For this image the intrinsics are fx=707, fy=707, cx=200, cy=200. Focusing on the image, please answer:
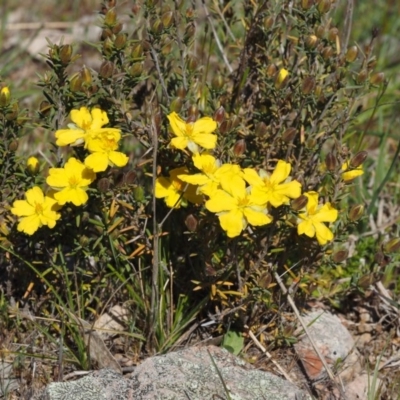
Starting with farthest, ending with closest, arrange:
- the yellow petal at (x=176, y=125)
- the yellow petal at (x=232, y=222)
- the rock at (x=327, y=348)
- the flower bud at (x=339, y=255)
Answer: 1. the rock at (x=327, y=348)
2. the flower bud at (x=339, y=255)
3. the yellow petal at (x=176, y=125)
4. the yellow petal at (x=232, y=222)

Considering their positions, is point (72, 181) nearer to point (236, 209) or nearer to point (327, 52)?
point (236, 209)

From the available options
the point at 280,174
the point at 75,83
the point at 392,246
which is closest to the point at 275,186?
the point at 280,174

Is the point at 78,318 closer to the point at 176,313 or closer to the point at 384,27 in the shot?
the point at 176,313

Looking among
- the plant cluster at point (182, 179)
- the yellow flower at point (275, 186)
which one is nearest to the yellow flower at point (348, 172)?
the plant cluster at point (182, 179)

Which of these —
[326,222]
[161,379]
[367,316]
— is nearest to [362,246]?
[367,316]

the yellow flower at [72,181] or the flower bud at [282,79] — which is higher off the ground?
the flower bud at [282,79]

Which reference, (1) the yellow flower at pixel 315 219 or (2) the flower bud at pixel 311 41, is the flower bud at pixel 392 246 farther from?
(2) the flower bud at pixel 311 41

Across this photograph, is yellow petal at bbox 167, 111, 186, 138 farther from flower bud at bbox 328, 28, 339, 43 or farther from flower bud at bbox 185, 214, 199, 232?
flower bud at bbox 328, 28, 339, 43
